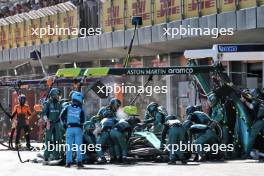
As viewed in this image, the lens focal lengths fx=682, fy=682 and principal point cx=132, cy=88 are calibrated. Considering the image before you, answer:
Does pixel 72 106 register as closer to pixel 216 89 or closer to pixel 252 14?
pixel 216 89

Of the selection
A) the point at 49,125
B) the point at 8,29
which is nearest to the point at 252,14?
the point at 49,125

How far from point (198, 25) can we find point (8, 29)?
51.0ft

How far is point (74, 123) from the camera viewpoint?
14.5 meters

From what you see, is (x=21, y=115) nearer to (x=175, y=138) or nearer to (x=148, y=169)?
(x=175, y=138)

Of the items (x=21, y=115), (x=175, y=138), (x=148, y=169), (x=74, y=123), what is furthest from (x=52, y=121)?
(x=21, y=115)

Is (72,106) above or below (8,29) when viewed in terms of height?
below

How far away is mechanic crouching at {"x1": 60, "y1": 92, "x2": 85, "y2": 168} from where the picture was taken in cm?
1445

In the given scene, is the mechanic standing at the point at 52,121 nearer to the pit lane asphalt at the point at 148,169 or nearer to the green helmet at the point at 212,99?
the pit lane asphalt at the point at 148,169

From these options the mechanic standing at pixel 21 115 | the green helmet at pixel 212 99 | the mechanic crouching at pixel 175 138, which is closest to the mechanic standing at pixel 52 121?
the mechanic crouching at pixel 175 138

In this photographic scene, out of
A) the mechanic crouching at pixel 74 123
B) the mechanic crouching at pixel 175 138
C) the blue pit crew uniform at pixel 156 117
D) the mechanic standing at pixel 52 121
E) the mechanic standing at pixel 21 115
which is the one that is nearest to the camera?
the mechanic crouching at pixel 74 123

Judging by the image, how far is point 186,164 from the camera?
14.6 m

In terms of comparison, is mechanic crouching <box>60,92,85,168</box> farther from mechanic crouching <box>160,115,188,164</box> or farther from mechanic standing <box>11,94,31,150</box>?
mechanic standing <box>11,94,31,150</box>

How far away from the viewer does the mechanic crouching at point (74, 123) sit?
47.4 feet

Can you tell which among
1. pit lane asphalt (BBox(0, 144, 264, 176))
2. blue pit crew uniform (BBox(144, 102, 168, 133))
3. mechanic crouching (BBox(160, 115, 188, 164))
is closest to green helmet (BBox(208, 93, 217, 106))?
mechanic crouching (BBox(160, 115, 188, 164))
